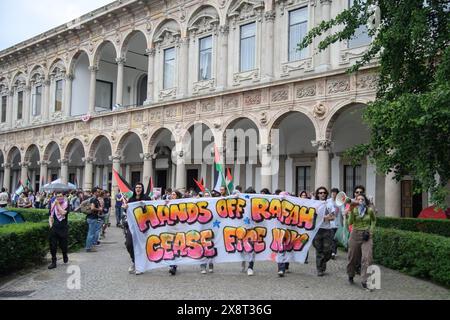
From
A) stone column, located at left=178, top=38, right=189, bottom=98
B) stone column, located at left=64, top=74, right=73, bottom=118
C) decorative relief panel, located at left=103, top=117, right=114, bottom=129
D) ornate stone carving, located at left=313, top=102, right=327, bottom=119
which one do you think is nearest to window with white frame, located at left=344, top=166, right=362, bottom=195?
ornate stone carving, located at left=313, top=102, right=327, bottom=119

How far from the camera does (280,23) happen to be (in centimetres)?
2012

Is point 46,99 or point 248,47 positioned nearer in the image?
point 248,47

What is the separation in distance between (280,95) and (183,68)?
6.50 m

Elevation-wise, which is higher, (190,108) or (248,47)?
(248,47)

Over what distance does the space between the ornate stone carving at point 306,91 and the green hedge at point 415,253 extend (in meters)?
8.05

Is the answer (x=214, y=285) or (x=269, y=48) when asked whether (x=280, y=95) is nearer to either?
(x=269, y=48)

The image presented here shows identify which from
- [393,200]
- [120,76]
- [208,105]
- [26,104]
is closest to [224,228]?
[393,200]

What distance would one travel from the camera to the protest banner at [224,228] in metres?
9.96

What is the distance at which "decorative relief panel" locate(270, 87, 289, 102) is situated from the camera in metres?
19.3

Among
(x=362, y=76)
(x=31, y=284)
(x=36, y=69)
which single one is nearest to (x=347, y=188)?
(x=362, y=76)

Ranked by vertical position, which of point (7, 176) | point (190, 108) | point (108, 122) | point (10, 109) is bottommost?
point (7, 176)

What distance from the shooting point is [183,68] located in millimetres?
23938

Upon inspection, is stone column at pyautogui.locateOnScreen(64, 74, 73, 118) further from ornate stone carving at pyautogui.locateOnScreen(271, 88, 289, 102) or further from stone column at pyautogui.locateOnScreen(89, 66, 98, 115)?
ornate stone carving at pyautogui.locateOnScreen(271, 88, 289, 102)
